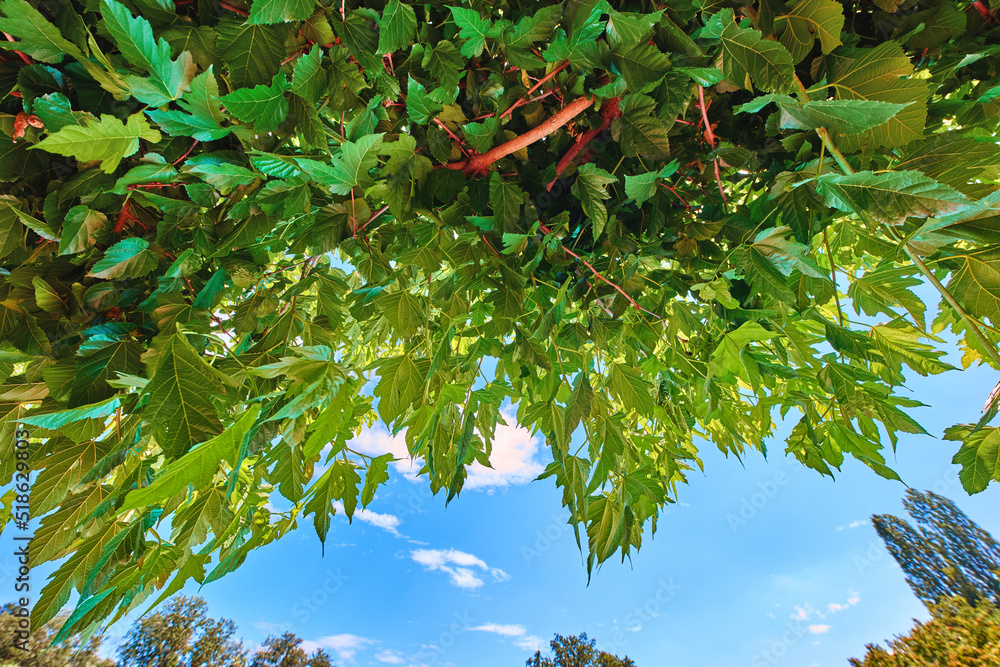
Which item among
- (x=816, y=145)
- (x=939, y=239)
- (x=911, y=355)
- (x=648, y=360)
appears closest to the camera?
(x=939, y=239)

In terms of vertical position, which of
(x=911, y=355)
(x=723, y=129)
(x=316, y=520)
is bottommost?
(x=316, y=520)

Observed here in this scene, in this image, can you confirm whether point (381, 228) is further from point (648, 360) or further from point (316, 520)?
point (648, 360)

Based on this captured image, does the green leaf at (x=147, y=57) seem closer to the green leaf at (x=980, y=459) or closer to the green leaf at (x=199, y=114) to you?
the green leaf at (x=199, y=114)

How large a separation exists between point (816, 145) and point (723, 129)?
10 cm

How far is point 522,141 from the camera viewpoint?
1.30 ft

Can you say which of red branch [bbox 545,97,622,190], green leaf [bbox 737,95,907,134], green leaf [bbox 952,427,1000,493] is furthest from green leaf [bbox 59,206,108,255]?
green leaf [bbox 952,427,1000,493]

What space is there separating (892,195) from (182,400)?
0.51 meters

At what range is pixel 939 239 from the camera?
0.29 meters

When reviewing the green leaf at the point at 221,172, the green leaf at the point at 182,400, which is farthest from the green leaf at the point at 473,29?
the green leaf at the point at 182,400

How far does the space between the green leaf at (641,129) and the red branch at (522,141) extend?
35 millimetres

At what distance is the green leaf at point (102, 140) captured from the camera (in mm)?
302

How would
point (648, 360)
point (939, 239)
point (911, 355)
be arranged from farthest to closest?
point (648, 360)
point (911, 355)
point (939, 239)

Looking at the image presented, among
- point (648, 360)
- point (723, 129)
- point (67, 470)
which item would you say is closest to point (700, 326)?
point (648, 360)

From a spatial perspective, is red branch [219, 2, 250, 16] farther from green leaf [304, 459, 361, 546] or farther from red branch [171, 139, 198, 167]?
green leaf [304, 459, 361, 546]
